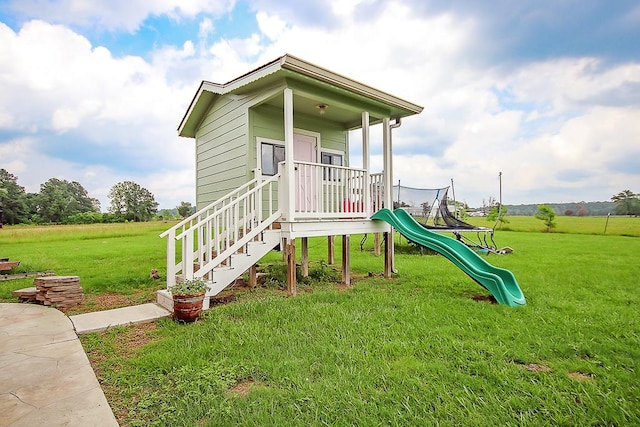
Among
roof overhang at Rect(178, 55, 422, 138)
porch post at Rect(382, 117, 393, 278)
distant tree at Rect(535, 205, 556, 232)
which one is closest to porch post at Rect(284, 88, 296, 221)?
roof overhang at Rect(178, 55, 422, 138)

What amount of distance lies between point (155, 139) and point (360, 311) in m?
11.9

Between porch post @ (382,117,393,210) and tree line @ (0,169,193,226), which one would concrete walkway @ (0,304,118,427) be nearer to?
porch post @ (382,117,393,210)

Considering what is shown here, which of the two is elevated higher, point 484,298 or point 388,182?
point 388,182

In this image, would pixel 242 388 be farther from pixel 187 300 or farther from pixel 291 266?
pixel 291 266

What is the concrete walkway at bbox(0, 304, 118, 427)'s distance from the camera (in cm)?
207

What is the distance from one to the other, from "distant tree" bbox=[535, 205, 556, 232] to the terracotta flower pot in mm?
18031

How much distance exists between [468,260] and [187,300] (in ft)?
14.5

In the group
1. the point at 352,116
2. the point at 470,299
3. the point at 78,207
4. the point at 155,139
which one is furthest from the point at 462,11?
the point at 78,207

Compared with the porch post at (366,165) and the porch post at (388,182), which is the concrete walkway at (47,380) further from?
the porch post at (388,182)

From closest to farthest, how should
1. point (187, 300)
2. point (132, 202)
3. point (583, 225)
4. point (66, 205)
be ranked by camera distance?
point (187, 300) < point (583, 225) < point (66, 205) < point (132, 202)

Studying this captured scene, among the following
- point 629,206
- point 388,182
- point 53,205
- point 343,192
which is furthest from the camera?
point 53,205

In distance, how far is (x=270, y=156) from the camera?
6754 millimetres

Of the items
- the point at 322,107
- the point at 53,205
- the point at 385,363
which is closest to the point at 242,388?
the point at 385,363

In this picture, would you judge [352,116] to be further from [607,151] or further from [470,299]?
[607,151]
